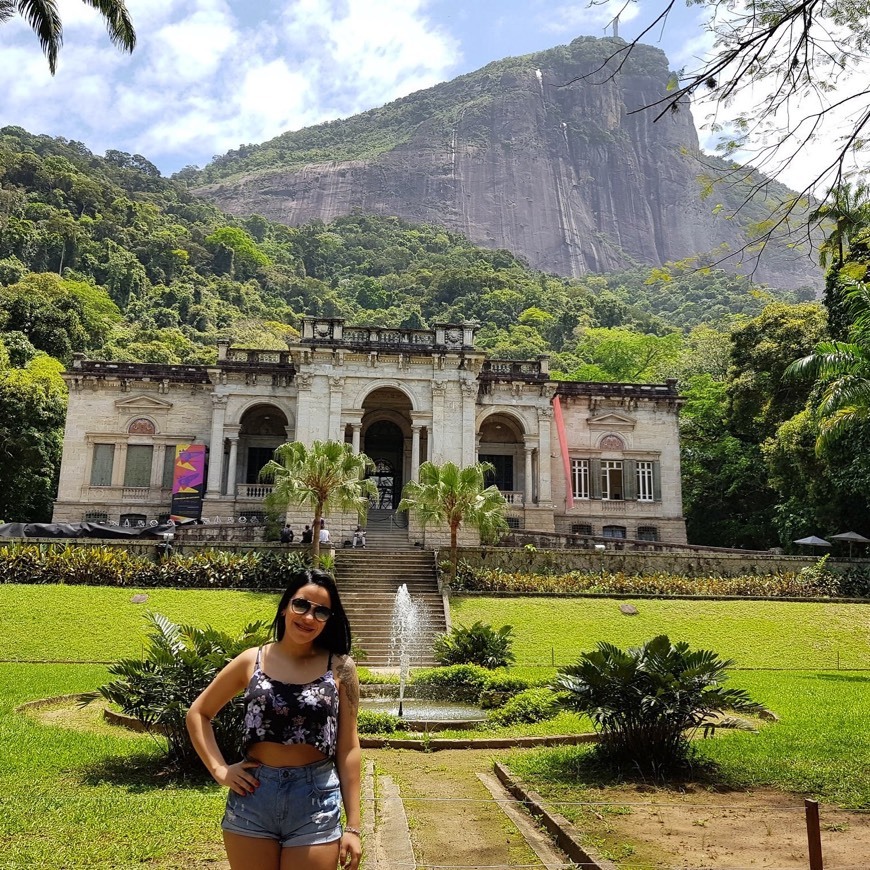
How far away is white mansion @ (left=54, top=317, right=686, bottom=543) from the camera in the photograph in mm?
30484

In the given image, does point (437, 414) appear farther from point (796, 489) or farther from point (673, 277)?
point (673, 277)

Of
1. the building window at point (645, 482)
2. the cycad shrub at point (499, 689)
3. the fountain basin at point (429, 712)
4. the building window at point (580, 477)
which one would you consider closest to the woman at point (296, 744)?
the fountain basin at point (429, 712)

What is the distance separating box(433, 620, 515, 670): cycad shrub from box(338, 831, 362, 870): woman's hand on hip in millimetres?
12724

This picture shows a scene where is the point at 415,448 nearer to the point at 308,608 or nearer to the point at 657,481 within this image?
the point at 657,481

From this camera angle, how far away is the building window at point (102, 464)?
31891mm

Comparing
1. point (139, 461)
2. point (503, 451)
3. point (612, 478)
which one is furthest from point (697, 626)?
point (139, 461)

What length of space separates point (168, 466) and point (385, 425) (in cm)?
1027

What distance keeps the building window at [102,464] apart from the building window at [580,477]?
20.6 meters

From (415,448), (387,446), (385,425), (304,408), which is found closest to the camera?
(304,408)

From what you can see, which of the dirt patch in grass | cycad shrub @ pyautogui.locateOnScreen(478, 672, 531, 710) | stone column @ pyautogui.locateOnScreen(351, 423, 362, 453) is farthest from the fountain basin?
stone column @ pyautogui.locateOnScreen(351, 423, 362, 453)

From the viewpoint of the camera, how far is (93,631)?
17.7 m

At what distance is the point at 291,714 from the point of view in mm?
3209

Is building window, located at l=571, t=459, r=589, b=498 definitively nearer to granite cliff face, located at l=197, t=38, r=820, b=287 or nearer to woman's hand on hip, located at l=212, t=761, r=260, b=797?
woman's hand on hip, located at l=212, t=761, r=260, b=797

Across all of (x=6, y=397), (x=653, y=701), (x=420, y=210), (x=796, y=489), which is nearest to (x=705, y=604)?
(x=796, y=489)
